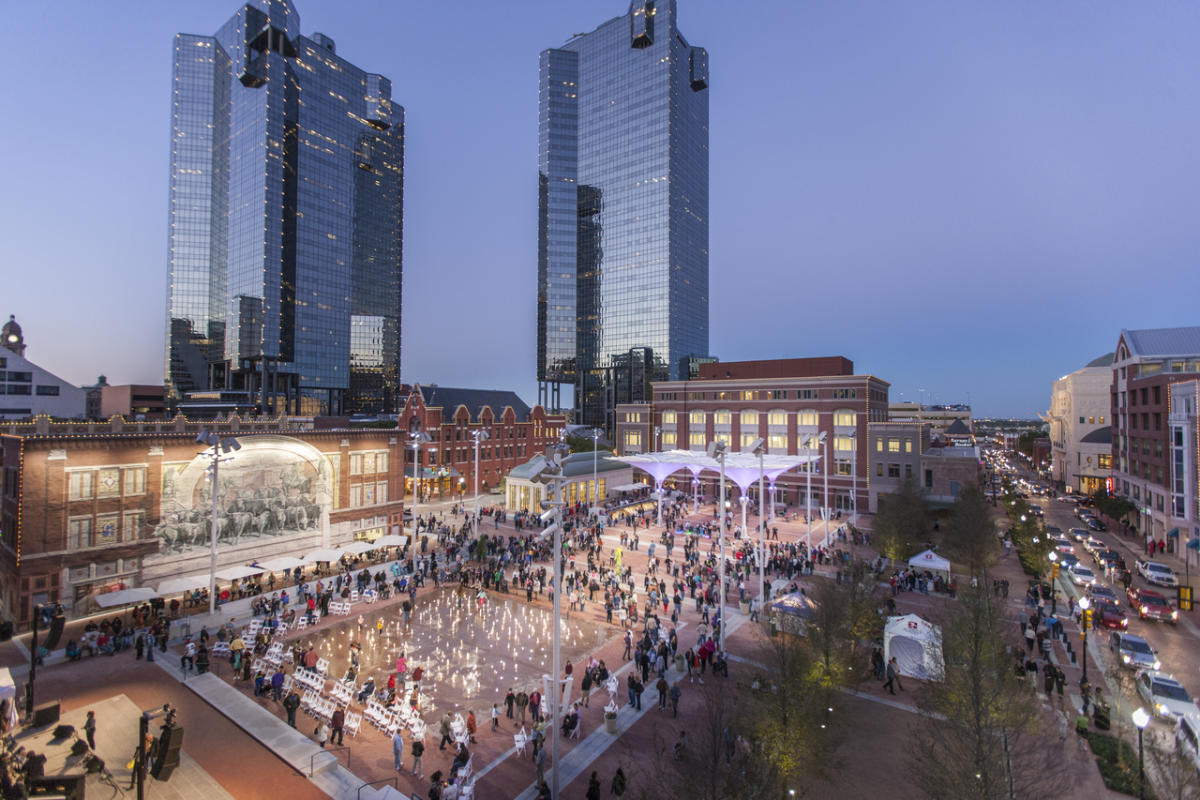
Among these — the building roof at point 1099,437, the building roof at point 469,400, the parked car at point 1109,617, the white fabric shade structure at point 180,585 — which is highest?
the building roof at point 469,400

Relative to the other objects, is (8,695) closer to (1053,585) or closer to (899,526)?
(899,526)

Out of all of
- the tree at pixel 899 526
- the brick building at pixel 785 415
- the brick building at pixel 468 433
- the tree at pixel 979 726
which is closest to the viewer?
the tree at pixel 979 726

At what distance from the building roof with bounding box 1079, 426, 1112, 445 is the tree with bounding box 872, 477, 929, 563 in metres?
51.5

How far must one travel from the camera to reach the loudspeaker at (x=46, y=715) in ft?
55.5

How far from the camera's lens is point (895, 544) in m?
35.8

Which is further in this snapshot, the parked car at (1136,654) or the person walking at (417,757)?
the parked car at (1136,654)

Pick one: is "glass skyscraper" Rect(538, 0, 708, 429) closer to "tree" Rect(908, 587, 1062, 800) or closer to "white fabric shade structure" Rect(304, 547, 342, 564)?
"white fabric shade structure" Rect(304, 547, 342, 564)

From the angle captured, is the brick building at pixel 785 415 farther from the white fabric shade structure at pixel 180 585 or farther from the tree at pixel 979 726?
the white fabric shade structure at pixel 180 585

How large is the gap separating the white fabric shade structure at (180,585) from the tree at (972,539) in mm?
41389

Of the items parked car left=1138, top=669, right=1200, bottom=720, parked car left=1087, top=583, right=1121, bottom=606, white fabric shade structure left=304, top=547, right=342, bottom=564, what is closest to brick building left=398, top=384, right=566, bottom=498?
white fabric shade structure left=304, top=547, right=342, bottom=564

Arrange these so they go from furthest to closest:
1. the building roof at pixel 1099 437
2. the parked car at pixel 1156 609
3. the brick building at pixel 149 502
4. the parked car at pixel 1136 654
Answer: the building roof at pixel 1099 437, the parked car at pixel 1156 609, the brick building at pixel 149 502, the parked car at pixel 1136 654

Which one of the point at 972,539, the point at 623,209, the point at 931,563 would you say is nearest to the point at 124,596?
the point at 931,563

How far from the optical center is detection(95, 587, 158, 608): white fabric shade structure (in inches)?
994

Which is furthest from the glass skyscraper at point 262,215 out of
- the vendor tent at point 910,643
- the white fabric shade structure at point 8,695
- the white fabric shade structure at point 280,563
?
the vendor tent at point 910,643
